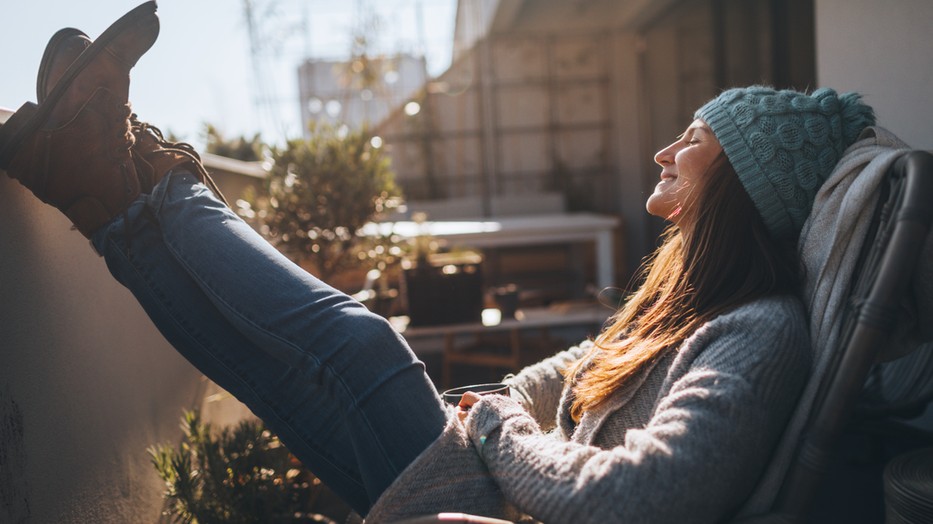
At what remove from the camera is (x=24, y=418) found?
1.32m

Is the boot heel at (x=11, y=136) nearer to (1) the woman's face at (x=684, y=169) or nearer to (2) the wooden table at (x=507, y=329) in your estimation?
(1) the woman's face at (x=684, y=169)

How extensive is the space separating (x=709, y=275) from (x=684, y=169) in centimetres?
21

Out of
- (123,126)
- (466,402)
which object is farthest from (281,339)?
(123,126)

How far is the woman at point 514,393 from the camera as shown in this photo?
99cm

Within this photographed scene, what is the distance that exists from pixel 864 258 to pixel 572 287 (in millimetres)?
6250

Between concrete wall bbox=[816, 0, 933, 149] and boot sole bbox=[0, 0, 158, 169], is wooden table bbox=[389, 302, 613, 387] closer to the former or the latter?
concrete wall bbox=[816, 0, 933, 149]

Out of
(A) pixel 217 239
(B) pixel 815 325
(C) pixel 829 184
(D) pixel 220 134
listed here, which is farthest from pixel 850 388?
(D) pixel 220 134

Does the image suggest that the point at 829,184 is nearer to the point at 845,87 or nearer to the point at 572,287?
the point at 845,87

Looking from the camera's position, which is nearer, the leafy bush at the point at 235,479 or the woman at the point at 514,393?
the woman at the point at 514,393

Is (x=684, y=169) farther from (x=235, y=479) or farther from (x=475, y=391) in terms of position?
(x=235, y=479)

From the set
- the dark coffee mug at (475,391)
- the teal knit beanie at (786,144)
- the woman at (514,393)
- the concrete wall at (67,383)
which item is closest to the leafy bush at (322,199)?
the concrete wall at (67,383)

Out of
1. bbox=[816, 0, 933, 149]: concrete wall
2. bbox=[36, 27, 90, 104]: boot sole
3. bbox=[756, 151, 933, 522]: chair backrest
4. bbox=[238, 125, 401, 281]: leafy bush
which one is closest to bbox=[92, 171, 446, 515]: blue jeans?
bbox=[36, 27, 90, 104]: boot sole

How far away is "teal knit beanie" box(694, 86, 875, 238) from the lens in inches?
46.0

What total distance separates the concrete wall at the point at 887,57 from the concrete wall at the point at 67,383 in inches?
97.8
